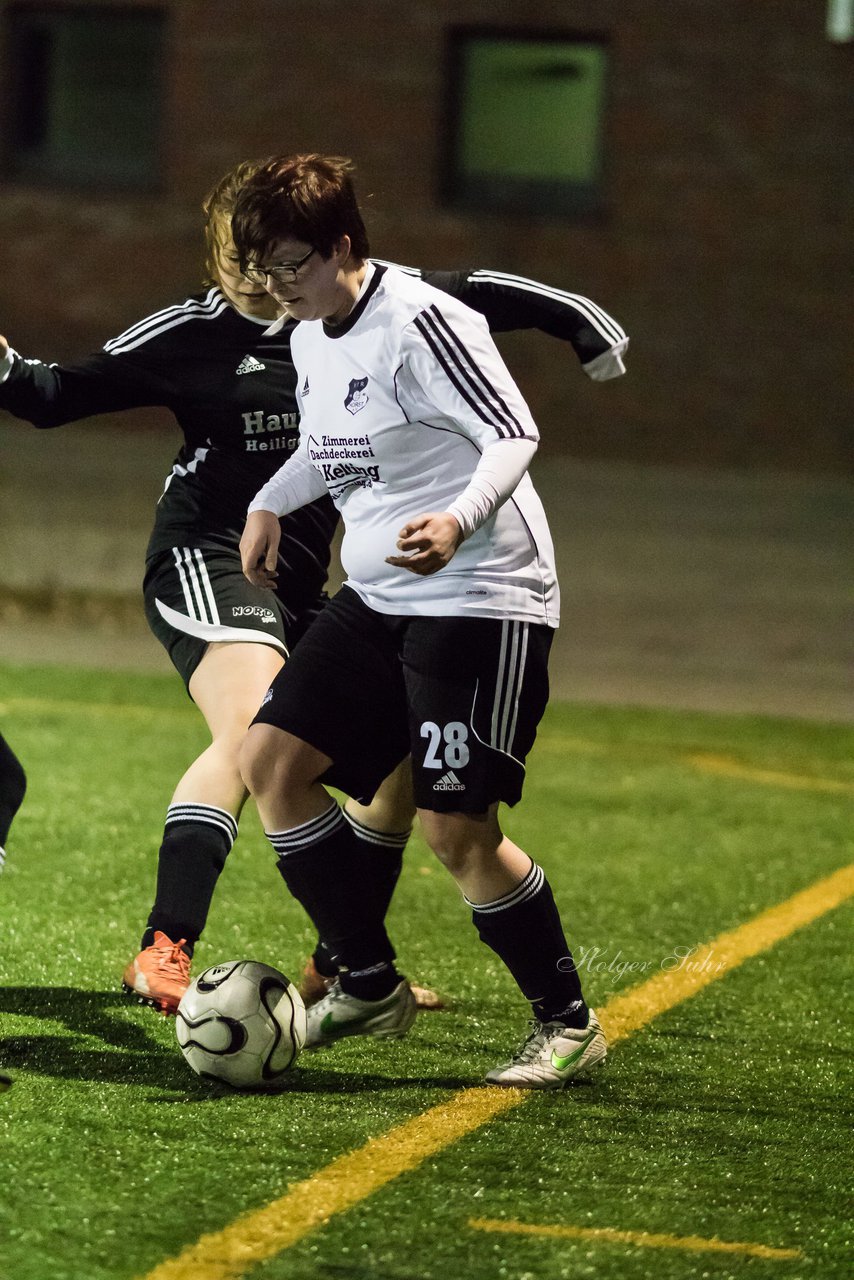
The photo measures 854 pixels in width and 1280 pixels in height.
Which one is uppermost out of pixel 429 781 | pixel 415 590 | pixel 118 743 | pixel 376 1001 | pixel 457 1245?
pixel 415 590

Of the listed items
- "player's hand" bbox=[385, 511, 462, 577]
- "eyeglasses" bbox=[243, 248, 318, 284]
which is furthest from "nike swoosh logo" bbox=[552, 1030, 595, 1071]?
"eyeglasses" bbox=[243, 248, 318, 284]

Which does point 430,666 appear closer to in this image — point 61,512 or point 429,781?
point 429,781

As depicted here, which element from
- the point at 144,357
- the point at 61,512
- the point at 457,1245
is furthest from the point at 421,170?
the point at 457,1245

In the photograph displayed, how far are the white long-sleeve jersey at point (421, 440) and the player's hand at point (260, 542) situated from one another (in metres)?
0.23

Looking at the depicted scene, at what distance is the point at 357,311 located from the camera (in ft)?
12.1

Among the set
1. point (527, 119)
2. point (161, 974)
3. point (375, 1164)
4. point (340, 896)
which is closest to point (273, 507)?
point (340, 896)

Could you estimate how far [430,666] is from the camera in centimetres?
364

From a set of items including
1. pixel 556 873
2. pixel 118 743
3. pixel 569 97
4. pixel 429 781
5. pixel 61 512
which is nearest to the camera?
pixel 429 781

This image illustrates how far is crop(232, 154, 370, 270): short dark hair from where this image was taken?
3541 mm

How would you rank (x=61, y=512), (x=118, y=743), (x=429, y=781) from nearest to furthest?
1. (x=429, y=781)
2. (x=118, y=743)
3. (x=61, y=512)

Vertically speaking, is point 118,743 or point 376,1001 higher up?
point 376,1001

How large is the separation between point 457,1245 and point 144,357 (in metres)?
2.27

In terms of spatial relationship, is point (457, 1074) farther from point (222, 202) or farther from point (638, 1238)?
point (222, 202)

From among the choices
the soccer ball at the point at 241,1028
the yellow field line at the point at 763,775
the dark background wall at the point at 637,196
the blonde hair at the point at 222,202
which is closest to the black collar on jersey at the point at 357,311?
the blonde hair at the point at 222,202
